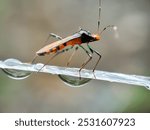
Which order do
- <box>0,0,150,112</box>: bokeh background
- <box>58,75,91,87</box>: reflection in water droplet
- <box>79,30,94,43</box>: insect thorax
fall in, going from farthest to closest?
<box>0,0,150,112</box>: bokeh background, <box>79,30,94,43</box>: insect thorax, <box>58,75,91,87</box>: reflection in water droplet

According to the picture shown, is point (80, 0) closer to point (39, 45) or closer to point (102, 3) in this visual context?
point (102, 3)

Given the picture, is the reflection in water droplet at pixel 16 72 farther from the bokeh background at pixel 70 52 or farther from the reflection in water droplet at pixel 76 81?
the bokeh background at pixel 70 52

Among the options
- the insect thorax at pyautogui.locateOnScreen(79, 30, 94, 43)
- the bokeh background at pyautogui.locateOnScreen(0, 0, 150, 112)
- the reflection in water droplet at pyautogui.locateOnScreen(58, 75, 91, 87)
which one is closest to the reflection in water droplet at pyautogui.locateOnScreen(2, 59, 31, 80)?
the reflection in water droplet at pyautogui.locateOnScreen(58, 75, 91, 87)

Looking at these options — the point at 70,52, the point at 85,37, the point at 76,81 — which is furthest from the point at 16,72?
the point at 70,52

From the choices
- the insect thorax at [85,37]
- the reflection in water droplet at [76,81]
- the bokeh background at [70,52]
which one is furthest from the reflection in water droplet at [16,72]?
the bokeh background at [70,52]

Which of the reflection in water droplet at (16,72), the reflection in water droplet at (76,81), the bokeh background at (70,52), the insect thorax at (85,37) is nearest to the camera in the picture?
the reflection in water droplet at (16,72)

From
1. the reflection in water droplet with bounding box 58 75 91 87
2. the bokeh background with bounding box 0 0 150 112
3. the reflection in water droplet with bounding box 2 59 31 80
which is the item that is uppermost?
the reflection in water droplet with bounding box 2 59 31 80

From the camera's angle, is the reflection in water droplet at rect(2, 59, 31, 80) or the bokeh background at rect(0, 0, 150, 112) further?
the bokeh background at rect(0, 0, 150, 112)

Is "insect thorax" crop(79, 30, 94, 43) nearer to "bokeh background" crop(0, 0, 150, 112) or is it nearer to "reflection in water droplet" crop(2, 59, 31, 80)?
"reflection in water droplet" crop(2, 59, 31, 80)
